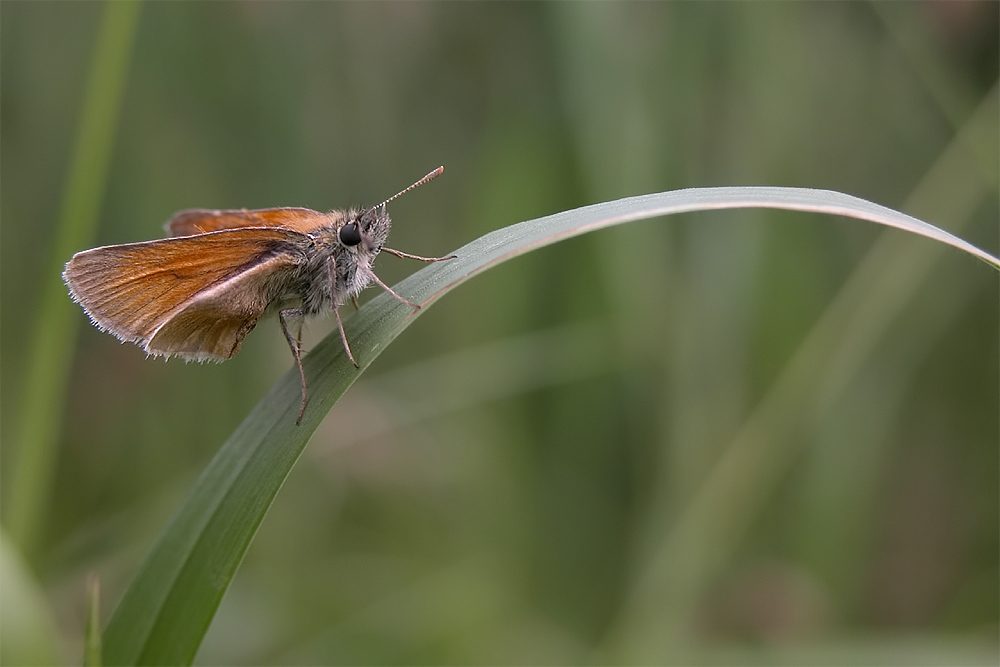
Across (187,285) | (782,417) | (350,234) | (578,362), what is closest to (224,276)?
(187,285)

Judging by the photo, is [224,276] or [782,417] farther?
[782,417]

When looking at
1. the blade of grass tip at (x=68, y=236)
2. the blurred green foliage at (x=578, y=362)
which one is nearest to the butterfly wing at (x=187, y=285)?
the blade of grass tip at (x=68, y=236)

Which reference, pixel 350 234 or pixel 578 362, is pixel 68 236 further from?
pixel 578 362

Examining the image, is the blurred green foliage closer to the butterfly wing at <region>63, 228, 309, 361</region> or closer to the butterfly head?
the butterfly head

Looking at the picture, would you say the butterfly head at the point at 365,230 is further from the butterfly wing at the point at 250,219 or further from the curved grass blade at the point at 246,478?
the curved grass blade at the point at 246,478

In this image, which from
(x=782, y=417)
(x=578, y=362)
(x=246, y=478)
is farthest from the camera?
(x=578, y=362)

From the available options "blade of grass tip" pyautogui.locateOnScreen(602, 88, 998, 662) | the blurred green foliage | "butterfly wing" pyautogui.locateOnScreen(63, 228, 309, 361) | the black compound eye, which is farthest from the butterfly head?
"blade of grass tip" pyautogui.locateOnScreen(602, 88, 998, 662)
